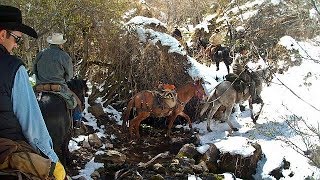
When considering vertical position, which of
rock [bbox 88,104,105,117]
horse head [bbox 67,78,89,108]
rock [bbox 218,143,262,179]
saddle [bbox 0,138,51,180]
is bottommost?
rock [bbox 218,143,262,179]

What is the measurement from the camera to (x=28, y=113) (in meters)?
2.52

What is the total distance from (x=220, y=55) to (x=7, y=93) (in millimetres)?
15083

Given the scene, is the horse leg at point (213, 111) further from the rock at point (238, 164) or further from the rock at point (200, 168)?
the rock at point (200, 168)

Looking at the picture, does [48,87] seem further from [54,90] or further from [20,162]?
[20,162]

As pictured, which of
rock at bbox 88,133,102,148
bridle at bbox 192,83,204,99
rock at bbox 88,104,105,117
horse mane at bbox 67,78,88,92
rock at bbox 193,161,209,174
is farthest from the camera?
bridle at bbox 192,83,204,99

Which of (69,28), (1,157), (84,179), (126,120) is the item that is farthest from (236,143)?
(1,157)

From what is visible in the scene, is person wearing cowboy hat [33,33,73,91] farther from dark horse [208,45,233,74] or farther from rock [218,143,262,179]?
dark horse [208,45,233,74]

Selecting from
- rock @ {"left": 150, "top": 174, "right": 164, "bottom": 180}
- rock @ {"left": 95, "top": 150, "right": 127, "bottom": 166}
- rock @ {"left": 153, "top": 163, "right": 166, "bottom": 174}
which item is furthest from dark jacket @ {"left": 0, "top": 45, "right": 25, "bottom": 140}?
rock @ {"left": 153, "top": 163, "right": 166, "bottom": 174}

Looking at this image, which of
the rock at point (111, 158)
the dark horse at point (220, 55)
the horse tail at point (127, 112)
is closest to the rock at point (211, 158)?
the rock at point (111, 158)

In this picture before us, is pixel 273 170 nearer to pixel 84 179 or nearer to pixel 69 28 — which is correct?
pixel 84 179

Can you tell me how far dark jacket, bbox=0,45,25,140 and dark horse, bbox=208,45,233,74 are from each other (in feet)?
47.5

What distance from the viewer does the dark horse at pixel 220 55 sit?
1669 centimetres

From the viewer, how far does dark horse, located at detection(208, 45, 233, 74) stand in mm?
16688

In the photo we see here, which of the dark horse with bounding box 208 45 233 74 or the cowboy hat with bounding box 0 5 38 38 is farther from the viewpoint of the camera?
the dark horse with bounding box 208 45 233 74
